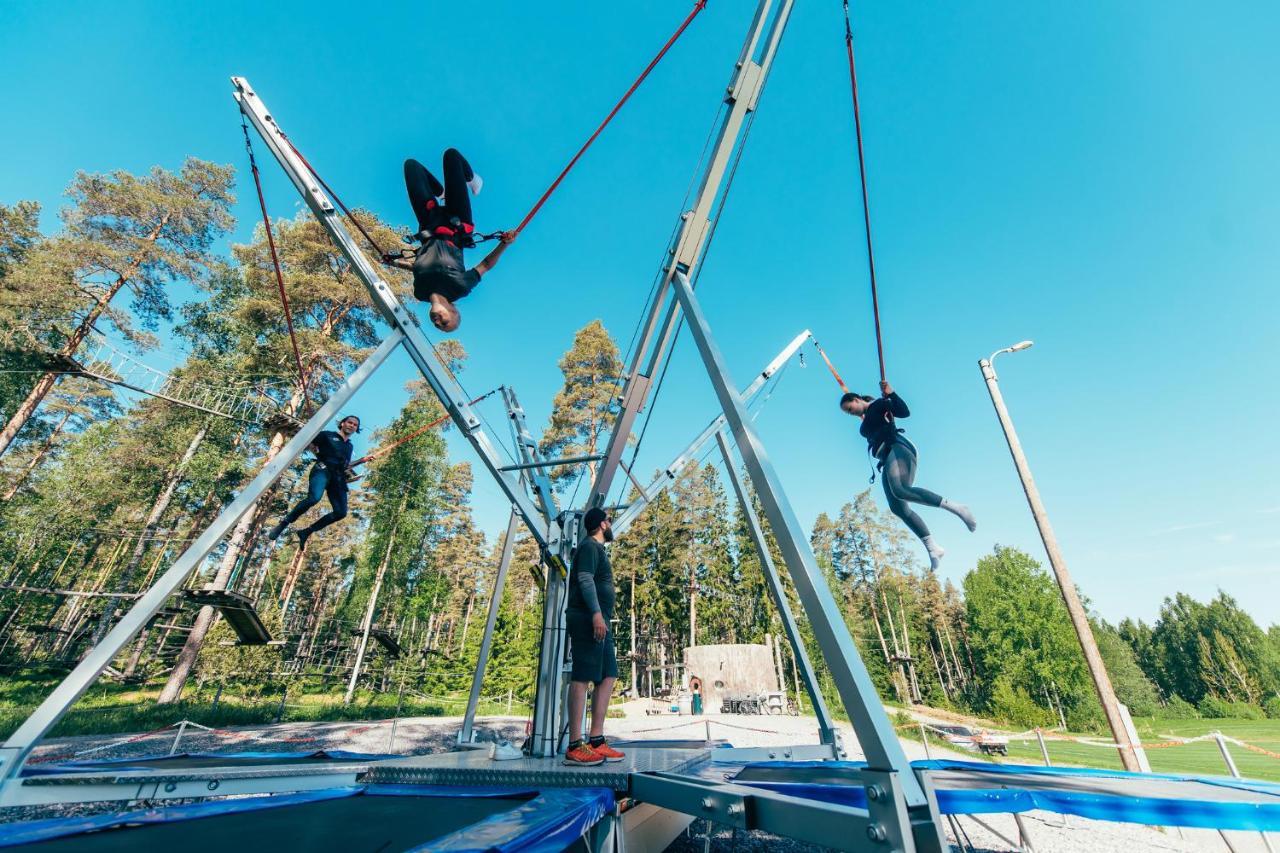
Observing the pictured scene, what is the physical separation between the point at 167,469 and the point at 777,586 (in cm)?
2506

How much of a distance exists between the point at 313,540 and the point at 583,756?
36581 millimetres

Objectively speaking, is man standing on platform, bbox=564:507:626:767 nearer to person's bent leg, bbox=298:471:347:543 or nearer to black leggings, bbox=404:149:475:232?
black leggings, bbox=404:149:475:232

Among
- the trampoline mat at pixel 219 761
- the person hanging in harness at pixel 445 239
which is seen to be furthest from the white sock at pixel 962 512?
the trampoline mat at pixel 219 761

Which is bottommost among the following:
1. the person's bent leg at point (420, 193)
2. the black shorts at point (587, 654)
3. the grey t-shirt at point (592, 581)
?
the black shorts at point (587, 654)

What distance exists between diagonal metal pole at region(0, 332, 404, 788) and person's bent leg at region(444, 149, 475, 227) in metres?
1.73

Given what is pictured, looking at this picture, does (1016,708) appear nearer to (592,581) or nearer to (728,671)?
(728,671)

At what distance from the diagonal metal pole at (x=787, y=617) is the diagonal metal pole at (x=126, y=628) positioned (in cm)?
361

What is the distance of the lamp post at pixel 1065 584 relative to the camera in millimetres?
6262

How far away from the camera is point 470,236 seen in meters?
4.04

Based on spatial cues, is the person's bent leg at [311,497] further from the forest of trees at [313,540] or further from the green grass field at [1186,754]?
the green grass field at [1186,754]

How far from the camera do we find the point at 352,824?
2434 mm

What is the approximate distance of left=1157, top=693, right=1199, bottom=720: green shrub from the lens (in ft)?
132

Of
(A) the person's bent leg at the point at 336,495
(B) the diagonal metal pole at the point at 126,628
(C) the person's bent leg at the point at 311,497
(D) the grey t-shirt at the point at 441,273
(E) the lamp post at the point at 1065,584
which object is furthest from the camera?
(E) the lamp post at the point at 1065,584

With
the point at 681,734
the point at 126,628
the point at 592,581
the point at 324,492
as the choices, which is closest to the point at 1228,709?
the point at 681,734
